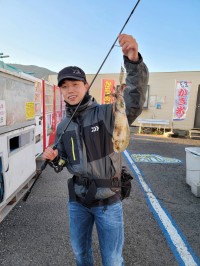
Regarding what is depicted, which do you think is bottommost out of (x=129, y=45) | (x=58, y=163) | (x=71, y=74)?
(x=58, y=163)

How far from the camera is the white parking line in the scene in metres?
2.71

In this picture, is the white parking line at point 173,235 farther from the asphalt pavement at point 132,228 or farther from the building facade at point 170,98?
the building facade at point 170,98

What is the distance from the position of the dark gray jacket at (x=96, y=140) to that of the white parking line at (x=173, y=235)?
1696mm

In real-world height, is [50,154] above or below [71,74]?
below

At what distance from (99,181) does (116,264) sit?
2.44ft

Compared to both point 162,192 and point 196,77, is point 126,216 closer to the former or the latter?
point 162,192

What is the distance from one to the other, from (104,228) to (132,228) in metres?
1.73

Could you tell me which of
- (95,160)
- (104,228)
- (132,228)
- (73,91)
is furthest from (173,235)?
(73,91)

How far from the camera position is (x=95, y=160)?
183 centimetres

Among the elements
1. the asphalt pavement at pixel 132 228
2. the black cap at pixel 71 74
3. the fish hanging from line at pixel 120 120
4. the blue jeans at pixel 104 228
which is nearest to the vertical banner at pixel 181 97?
the asphalt pavement at pixel 132 228

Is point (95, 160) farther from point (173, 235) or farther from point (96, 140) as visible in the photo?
point (173, 235)

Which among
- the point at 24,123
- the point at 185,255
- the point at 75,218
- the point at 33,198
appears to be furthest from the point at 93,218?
the point at 33,198

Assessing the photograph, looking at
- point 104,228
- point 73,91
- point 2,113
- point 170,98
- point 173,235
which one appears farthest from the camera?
point 170,98

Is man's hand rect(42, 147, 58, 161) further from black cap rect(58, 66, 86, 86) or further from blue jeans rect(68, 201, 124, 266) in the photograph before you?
black cap rect(58, 66, 86, 86)
